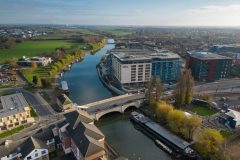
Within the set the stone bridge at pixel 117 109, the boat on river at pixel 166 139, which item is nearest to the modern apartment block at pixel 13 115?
the stone bridge at pixel 117 109

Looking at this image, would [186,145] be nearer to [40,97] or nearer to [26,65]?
[40,97]

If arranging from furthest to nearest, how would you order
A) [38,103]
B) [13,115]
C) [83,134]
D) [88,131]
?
[38,103] < [13,115] < [88,131] < [83,134]

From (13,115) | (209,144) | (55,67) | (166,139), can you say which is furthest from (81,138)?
(55,67)

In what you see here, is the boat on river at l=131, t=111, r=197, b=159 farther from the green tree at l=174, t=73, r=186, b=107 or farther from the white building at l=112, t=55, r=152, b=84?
the white building at l=112, t=55, r=152, b=84

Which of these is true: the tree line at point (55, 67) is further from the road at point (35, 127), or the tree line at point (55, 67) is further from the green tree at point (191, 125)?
the green tree at point (191, 125)

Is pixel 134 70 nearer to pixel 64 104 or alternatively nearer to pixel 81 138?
pixel 64 104

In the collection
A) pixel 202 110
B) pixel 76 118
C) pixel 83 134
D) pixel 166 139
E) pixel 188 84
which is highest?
pixel 188 84
